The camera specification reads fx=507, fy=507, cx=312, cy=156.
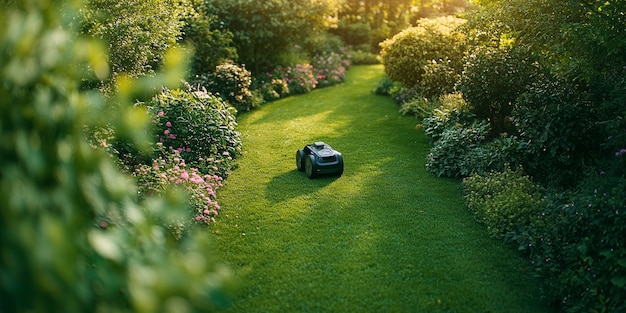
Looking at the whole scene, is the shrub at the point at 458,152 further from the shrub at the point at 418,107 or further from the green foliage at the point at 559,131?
the shrub at the point at 418,107

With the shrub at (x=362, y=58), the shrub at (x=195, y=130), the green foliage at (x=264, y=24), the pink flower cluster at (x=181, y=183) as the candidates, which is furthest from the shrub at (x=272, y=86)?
the shrub at (x=362, y=58)

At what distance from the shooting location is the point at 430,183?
9312 mm

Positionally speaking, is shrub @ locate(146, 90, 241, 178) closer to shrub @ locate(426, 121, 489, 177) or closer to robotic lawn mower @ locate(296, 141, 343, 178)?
robotic lawn mower @ locate(296, 141, 343, 178)

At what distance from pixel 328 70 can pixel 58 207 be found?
18.4m

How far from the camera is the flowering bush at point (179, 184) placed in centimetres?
745

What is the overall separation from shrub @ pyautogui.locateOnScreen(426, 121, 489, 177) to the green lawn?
0.91ft

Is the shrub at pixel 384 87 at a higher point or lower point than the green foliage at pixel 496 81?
lower

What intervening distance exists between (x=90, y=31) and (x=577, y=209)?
7.32 metres

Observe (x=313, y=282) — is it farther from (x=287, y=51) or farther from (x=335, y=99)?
(x=287, y=51)

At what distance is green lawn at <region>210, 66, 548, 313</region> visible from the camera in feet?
19.1

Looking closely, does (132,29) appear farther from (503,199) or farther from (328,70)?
(328,70)

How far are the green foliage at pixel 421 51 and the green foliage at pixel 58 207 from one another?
1242 cm

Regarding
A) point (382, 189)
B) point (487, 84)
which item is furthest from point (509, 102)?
point (382, 189)

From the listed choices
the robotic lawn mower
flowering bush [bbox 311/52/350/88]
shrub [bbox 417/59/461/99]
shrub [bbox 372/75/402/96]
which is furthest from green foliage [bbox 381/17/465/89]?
the robotic lawn mower
